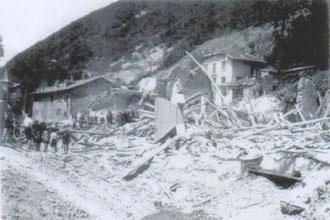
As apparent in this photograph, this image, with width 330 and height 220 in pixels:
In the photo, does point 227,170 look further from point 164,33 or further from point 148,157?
point 164,33

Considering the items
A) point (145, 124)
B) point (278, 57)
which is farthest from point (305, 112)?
point (278, 57)

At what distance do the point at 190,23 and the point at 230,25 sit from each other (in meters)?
10.8

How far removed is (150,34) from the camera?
8119cm

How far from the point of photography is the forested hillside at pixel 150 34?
35.1 m

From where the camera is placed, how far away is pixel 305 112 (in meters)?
16.2

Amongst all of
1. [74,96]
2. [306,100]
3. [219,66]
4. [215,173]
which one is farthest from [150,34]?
[215,173]

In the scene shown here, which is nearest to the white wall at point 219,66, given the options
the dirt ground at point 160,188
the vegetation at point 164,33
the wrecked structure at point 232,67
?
the wrecked structure at point 232,67

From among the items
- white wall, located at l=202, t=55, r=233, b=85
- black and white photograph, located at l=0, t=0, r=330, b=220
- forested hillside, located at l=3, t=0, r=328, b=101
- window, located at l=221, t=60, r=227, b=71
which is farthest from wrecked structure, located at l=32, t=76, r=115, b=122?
forested hillside, located at l=3, t=0, r=328, b=101

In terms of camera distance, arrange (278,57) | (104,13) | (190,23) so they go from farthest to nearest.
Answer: (104,13), (190,23), (278,57)

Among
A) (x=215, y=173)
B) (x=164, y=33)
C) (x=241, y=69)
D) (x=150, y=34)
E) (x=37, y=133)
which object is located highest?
(x=150, y=34)

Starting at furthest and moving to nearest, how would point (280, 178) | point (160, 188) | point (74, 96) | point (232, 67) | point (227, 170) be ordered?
1. point (232, 67)
2. point (74, 96)
3. point (227, 170)
4. point (160, 188)
5. point (280, 178)

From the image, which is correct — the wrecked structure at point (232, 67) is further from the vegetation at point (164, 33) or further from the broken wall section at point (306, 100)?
the broken wall section at point (306, 100)

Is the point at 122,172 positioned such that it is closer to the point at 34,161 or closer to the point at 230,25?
the point at 34,161

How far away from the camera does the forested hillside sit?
35.1 m
